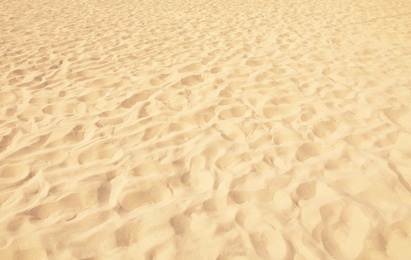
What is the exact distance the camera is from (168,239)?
5.41ft

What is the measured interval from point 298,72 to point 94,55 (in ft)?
9.18

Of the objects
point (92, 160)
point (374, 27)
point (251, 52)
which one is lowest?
point (374, 27)

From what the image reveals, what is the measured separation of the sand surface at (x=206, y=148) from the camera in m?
1.66

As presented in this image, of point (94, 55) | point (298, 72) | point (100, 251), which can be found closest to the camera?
point (100, 251)

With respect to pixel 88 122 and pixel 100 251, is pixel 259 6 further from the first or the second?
pixel 100 251

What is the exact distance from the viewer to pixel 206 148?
2314 mm

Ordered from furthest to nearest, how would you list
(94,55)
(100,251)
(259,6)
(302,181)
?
(259,6)
(94,55)
(302,181)
(100,251)

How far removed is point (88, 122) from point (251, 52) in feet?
8.27

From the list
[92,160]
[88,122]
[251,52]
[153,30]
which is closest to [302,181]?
[92,160]

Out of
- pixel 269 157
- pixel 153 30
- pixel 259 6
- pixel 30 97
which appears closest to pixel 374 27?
pixel 259 6

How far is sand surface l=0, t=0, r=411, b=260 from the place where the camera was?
5.44 feet

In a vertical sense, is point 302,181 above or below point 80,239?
below

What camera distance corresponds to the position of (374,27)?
5289mm

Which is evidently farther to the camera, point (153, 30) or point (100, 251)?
point (153, 30)
